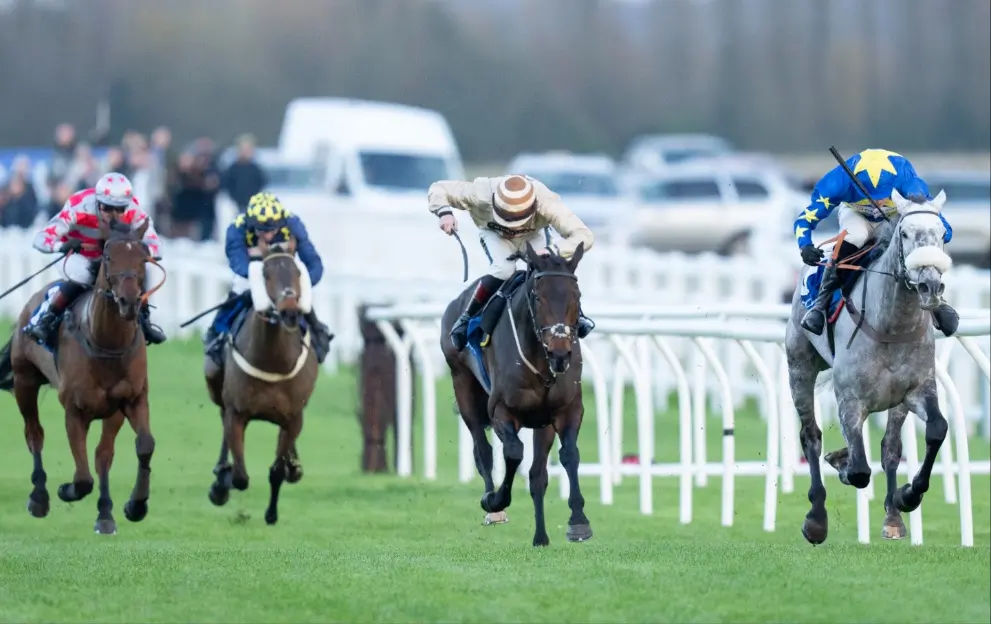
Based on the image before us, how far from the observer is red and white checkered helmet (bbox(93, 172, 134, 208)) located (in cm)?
977

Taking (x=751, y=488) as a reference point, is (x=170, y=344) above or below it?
above

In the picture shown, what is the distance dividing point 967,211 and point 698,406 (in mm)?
14057

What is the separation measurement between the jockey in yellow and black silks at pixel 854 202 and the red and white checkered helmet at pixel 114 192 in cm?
347

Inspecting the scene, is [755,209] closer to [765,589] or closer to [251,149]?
[251,149]

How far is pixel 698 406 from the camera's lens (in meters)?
10.1

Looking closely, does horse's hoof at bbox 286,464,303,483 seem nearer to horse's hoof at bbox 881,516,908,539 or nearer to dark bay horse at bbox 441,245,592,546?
dark bay horse at bbox 441,245,592,546

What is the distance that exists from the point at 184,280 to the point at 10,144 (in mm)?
16371

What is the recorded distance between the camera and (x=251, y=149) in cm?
2058

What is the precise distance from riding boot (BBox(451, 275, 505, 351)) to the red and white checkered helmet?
1.95m

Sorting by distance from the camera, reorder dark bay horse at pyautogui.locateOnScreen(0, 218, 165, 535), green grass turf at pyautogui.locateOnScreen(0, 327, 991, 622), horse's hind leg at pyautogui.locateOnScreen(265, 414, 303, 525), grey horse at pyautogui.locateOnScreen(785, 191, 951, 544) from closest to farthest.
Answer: green grass turf at pyautogui.locateOnScreen(0, 327, 991, 622), grey horse at pyautogui.locateOnScreen(785, 191, 951, 544), dark bay horse at pyautogui.locateOnScreen(0, 218, 165, 535), horse's hind leg at pyautogui.locateOnScreen(265, 414, 303, 525)

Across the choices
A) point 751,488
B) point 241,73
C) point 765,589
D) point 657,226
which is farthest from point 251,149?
point 765,589

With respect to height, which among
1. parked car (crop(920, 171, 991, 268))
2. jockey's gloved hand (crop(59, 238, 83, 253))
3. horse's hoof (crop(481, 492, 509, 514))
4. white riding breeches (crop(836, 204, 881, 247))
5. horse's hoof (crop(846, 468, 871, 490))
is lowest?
horse's hoof (crop(481, 492, 509, 514))

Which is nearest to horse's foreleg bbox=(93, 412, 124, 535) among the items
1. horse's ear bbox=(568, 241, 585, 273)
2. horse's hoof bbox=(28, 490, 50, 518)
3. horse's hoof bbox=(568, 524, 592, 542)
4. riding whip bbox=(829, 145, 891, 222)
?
horse's hoof bbox=(28, 490, 50, 518)

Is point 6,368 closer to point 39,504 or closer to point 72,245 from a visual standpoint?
point 39,504
